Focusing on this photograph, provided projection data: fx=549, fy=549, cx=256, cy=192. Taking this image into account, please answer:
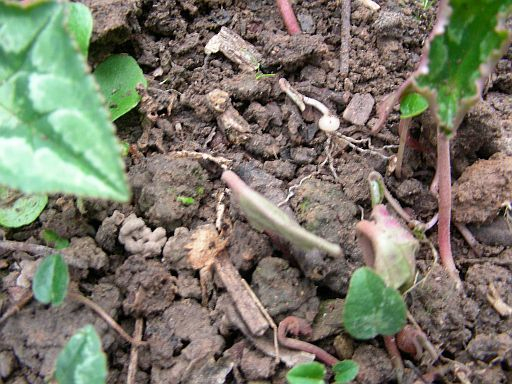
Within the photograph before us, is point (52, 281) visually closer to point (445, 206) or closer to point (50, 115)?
point (50, 115)

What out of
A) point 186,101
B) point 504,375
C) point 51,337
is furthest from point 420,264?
point 51,337

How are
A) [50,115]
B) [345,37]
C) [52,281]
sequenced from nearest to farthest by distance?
[50,115]
[52,281]
[345,37]

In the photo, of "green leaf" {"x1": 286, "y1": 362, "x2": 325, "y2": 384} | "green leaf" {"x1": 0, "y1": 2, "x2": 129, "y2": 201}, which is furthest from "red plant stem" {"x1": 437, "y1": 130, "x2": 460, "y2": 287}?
"green leaf" {"x1": 0, "y1": 2, "x2": 129, "y2": 201}

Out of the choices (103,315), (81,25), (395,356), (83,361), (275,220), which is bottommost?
(395,356)

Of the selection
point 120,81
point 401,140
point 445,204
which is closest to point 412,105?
point 401,140

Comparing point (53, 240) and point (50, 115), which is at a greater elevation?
point (50, 115)

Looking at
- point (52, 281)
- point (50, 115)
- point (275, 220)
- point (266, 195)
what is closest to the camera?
point (50, 115)

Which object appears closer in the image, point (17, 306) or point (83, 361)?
point (83, 361)
